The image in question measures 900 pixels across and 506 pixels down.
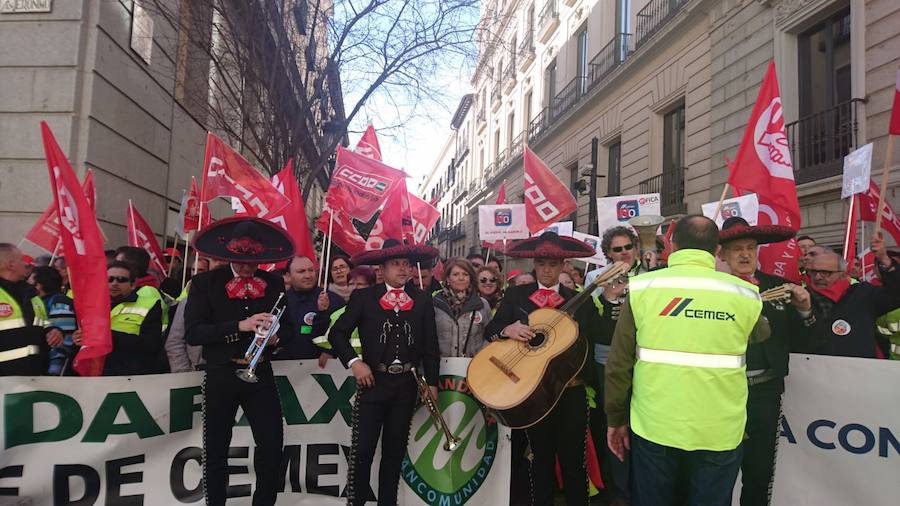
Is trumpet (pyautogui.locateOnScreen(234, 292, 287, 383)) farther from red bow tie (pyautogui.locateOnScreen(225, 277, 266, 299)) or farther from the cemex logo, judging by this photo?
the cemex logo

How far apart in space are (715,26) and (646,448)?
12732 mm

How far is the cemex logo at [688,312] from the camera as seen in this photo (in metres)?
2.62

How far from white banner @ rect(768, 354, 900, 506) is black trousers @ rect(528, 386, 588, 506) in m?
1.39

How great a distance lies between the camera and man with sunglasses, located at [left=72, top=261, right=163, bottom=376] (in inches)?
161

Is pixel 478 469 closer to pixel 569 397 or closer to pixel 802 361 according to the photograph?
pixel 569 397

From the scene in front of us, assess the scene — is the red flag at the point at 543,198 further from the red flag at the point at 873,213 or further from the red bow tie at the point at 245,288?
the red bow tie at the point at 245,288

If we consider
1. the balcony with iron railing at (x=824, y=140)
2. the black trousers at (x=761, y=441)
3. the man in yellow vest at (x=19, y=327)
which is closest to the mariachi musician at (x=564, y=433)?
the black trousers at (x=761, y=441)

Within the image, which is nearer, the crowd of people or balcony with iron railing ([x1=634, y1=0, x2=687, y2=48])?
the crowd of people

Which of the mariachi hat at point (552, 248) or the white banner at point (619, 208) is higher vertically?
the white banner at point (619, 208)

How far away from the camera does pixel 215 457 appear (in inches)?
144

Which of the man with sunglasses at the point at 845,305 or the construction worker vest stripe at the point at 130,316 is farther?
the man with sunglasses at the point at 845,305

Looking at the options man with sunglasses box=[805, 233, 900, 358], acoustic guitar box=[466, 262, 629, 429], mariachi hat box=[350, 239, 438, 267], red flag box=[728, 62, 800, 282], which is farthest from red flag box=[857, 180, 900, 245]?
mariachi hat box=[350, 239, 438, 267]

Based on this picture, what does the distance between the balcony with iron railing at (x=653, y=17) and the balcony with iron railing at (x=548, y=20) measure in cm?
893

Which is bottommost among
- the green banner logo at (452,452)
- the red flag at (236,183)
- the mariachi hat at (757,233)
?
the green banner logo at (452,452)
